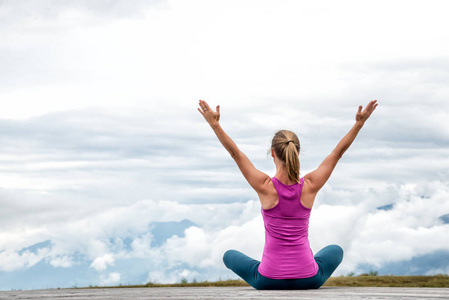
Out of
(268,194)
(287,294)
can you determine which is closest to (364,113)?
(268,194)

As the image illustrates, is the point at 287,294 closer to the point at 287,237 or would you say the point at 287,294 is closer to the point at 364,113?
the point at 287,237

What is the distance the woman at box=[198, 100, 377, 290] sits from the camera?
6.55 meters

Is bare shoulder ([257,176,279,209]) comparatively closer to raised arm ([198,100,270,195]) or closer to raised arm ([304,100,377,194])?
raised arm ([198,100,270,195])

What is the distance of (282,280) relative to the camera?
680 centimetres

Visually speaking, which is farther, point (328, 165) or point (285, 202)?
point (328, 165)

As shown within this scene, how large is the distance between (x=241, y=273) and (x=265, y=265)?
64 centimetres

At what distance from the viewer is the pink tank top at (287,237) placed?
6566 millimetres

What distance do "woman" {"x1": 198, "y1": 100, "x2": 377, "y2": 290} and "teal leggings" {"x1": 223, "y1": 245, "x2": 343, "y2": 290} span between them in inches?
0.6

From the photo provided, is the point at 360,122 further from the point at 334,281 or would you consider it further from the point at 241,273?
the point at 334,281

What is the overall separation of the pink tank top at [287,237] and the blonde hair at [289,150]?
20 centimetres

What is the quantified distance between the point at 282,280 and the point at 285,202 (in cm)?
107

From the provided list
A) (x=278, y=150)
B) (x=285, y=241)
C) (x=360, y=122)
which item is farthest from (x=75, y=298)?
(x=360, y=122)

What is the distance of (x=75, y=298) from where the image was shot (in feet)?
23.9

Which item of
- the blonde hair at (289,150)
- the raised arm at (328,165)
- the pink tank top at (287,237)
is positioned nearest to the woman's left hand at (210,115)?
the blonde hair at (289,150)
